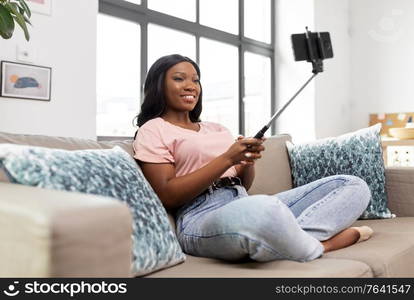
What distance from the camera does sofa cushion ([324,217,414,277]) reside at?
4.00 feet

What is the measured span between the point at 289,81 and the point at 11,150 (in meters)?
3.65

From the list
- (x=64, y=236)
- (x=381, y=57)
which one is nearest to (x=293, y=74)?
(x=381, y=57)

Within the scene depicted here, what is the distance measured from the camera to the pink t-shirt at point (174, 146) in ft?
4.66

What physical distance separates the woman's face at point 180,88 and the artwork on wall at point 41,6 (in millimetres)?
1001

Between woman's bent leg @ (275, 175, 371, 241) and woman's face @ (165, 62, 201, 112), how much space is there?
43 centimetres

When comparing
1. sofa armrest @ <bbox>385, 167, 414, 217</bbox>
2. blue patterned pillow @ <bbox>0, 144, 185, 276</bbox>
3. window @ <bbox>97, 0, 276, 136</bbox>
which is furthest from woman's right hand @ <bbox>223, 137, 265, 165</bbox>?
window @ <bbox>97, 0, 276, 136</bbox>

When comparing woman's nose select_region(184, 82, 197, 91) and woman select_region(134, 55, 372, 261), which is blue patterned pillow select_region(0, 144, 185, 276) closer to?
woman select_region(134, 55, 372, 261)

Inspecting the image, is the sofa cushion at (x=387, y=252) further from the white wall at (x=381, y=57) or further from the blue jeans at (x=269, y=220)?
the white wall at (x=381, y=57)

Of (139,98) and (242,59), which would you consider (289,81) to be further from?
(139,98)

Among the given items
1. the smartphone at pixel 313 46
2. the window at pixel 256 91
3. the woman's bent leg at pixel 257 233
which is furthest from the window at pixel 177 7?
the woman's bent leg at pixel 257 233

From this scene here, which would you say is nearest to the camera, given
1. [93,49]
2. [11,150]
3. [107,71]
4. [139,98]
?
[11,150]

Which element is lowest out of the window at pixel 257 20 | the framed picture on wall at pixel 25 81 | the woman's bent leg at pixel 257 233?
the woman's bent leg at pixel 257 233

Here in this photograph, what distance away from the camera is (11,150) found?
0.96 metres

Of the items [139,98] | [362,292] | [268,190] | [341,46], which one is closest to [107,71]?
Answer: [139,98]
